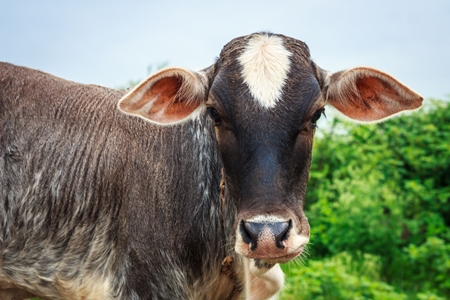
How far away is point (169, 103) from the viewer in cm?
478

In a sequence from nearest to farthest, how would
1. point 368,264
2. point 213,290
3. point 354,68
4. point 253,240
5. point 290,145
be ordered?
point 253,240, point 290,145, point 354,68, point 213,290, point 368,264

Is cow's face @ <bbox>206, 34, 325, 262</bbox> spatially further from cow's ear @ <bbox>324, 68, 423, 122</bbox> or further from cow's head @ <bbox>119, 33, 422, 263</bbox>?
cow's ear @ <bbox>324, 68, 423, 122</bbox>

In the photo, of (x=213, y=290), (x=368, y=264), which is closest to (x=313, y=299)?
(x=368, y=264)

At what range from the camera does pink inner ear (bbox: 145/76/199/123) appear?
470 cm

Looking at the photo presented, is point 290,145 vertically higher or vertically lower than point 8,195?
higher

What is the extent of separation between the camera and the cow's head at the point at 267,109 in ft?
13.3

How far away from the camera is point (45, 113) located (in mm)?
5684

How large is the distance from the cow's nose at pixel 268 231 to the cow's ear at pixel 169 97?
108cm

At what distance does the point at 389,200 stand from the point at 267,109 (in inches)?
252

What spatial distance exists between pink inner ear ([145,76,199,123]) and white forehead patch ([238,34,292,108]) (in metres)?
0.49

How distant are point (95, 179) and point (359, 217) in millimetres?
5362

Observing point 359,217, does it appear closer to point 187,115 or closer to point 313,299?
point 313,299

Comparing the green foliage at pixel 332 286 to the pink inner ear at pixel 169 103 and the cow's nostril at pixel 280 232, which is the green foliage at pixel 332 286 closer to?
the pink inner ear at pixel 169 103

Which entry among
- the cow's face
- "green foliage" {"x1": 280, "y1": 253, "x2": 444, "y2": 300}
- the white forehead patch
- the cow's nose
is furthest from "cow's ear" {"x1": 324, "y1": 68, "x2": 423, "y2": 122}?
"green foliage" {"x1": 280, "y1": 253, "x2": 444, "y2": 300}
